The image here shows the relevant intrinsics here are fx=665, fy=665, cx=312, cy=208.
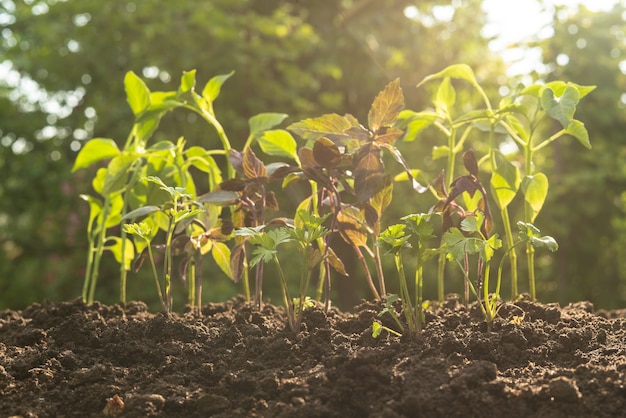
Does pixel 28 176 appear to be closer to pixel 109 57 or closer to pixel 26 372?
pixel 109 57

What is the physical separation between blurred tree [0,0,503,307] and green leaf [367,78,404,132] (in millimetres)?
4250

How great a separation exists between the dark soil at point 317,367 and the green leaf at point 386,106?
0.58 meters

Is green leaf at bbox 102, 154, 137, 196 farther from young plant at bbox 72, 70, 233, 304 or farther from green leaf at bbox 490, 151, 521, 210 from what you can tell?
green leaf at bbox 490, 151, 521, 210

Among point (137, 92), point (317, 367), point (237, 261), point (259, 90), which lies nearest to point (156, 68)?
point (259, 90)

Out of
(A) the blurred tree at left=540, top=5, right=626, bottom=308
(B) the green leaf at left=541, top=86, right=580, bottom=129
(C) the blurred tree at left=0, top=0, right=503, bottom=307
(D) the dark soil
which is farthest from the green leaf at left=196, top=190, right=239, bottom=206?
(A) the blurred tree at left=540, top=5, right=626, bottom=308

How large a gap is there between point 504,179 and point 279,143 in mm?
723

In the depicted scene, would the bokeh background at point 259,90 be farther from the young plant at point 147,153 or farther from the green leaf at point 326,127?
the green leaf at point 326,127

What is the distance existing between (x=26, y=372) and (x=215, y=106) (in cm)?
530

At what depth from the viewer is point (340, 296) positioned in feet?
21.6

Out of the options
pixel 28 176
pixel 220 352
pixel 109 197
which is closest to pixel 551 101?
pixel 220 352

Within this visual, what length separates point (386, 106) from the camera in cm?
186

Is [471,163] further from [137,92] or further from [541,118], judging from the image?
[137,92]

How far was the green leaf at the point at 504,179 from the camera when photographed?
2051 mm

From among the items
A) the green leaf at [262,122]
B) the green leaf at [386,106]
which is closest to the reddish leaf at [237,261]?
the green leaf at [262,122]
